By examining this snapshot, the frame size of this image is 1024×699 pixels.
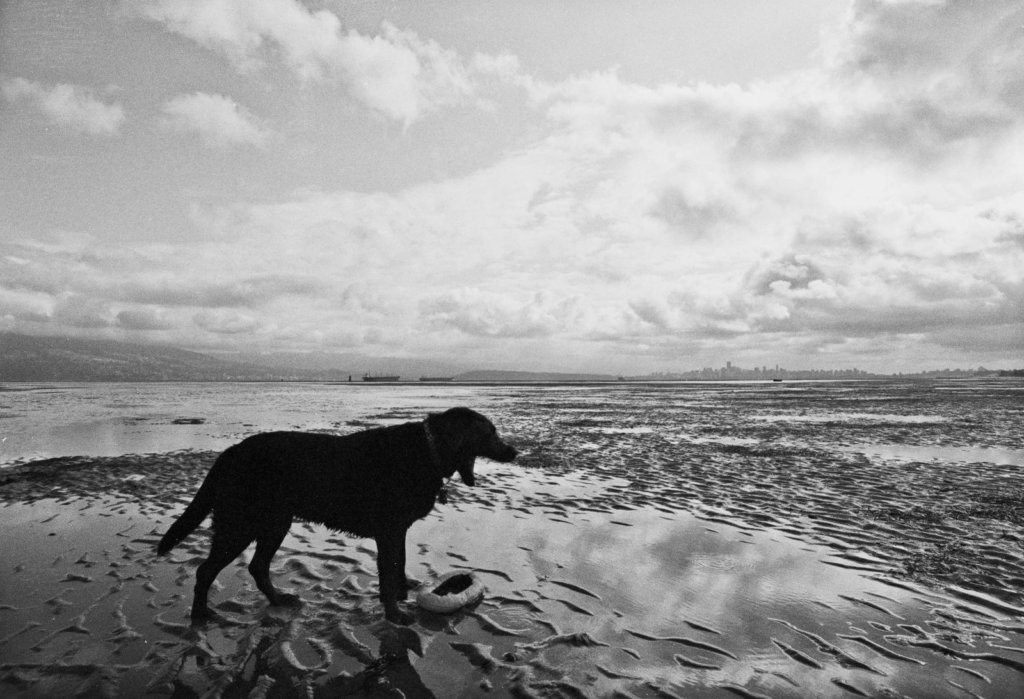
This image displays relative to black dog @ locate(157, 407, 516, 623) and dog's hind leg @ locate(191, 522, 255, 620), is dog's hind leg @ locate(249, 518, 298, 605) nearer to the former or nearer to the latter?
black dog @ locate(157, 407, 516, 623)

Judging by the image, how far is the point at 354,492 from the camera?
5.55 m

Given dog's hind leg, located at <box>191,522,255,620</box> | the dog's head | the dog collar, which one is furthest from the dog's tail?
the dog's head

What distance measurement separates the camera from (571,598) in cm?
562

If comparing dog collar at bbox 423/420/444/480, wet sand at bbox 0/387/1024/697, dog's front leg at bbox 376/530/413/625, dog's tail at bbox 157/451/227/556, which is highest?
dog collar at bbox 423/420/444/480

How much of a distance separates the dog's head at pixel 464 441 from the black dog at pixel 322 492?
0.02 metres

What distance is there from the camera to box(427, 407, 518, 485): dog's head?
593 centimetres

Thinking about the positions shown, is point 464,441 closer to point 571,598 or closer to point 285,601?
point 571,598

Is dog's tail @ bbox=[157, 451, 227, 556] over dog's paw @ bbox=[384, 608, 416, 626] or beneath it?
over

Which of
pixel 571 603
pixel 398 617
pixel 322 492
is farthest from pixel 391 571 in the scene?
pixel 571 603

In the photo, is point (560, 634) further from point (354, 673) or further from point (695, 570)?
point (695, 570)

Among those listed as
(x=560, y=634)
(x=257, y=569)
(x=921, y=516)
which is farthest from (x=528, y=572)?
(x=921, y=516)

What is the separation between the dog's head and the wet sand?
4.71 ft

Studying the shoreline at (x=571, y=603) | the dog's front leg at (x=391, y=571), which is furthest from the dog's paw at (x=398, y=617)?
the shoreline at (x=571, y=603)

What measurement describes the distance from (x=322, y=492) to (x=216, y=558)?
1173 mm
